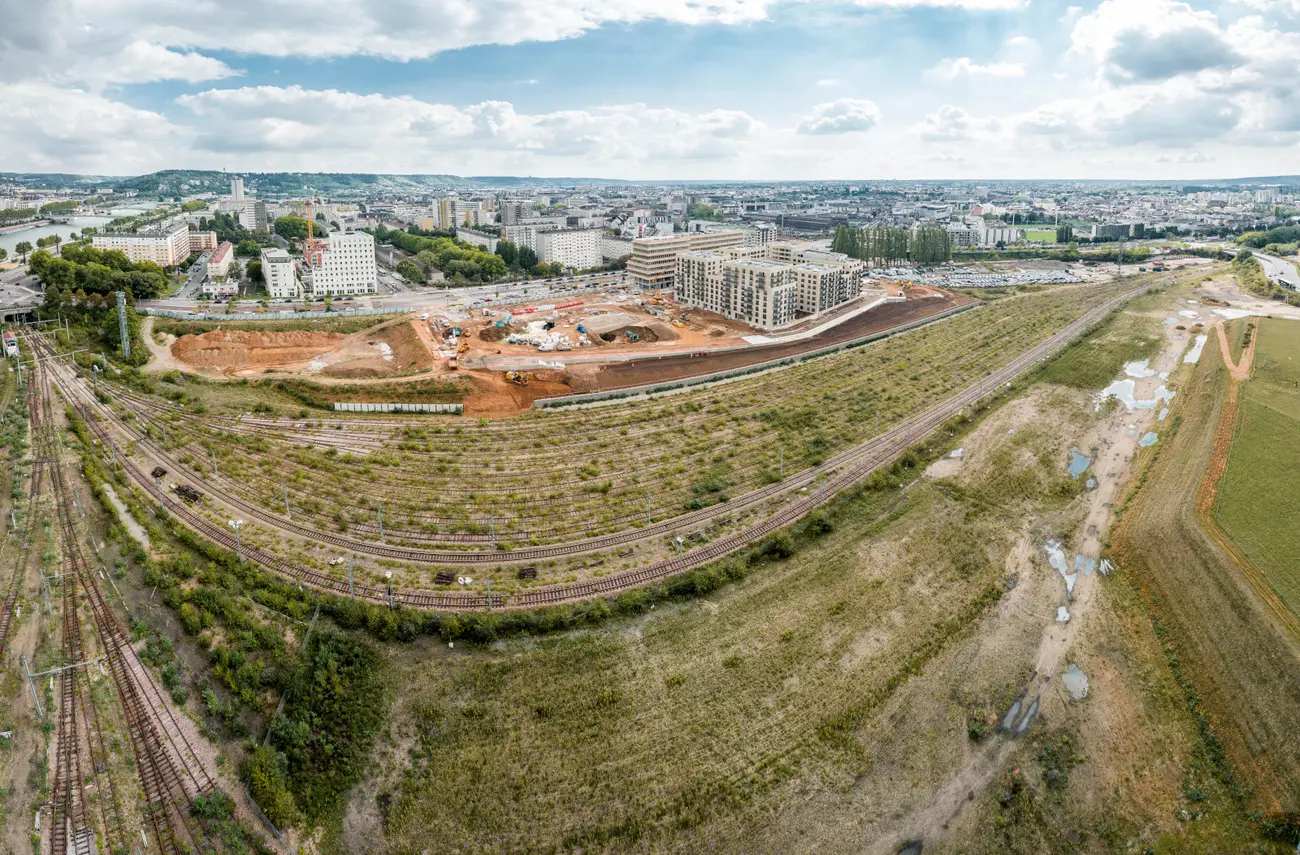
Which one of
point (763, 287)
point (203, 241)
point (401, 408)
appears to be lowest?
point (401, 408)

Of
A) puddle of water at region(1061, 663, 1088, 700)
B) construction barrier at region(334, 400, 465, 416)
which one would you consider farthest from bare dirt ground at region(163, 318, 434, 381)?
puddle of water at region(1061, 663, 1088, 700)

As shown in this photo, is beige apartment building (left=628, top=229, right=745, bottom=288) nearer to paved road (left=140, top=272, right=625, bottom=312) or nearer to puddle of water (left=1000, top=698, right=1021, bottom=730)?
paved road (left=140, top=272, right=625, bottom=312)

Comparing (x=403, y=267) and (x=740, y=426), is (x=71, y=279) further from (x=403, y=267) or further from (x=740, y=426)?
(x=740, y=426)

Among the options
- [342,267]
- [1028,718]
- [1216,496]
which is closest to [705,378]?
[1216,496]

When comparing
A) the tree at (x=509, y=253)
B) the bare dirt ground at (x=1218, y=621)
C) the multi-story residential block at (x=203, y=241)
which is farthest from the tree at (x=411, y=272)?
the bare dirt ground at (x=1218, y=621)

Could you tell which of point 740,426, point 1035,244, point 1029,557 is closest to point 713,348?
point 740,426

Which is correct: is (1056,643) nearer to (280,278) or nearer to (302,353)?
(302,353)
